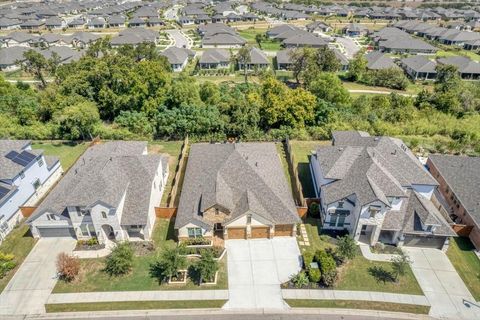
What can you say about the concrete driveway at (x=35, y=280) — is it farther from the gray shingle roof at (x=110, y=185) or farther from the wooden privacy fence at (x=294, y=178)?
the wooden privacy fence at (x=294, y=178)

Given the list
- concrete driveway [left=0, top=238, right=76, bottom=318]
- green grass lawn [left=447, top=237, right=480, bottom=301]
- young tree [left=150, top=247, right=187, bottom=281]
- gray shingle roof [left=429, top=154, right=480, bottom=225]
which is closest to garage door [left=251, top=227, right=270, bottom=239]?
young tree [left=150, top=247, right=187, bottom=281]

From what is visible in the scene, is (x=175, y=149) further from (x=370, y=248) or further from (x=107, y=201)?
(x=370, y=248)

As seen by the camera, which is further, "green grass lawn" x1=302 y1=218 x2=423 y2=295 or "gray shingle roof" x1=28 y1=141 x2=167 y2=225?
"gray shingle roof" x1=28 y1=141 x2=167 y2=225

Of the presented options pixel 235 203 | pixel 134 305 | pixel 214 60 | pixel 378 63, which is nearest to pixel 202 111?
pixel 235 203

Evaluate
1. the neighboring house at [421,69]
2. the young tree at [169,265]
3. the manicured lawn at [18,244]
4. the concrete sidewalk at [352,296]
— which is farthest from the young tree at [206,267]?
the neighboring house at [421,69]

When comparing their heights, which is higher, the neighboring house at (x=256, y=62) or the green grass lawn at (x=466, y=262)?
the neighboring house at (x=256, y=62)

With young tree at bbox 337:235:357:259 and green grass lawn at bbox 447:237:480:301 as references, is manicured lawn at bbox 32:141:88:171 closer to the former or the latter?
young tree at bbox 337:235:357:259
